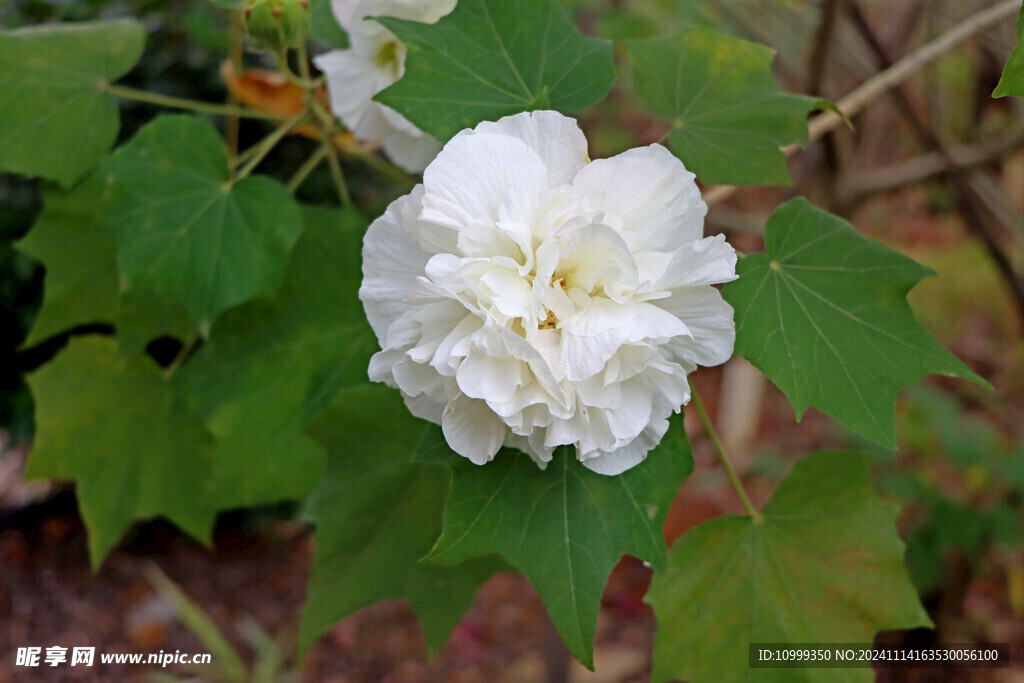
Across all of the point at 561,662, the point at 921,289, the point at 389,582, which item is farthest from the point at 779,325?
the point at 921,289

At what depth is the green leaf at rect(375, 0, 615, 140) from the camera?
71 cm

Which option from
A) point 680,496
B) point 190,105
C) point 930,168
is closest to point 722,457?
point 190,105

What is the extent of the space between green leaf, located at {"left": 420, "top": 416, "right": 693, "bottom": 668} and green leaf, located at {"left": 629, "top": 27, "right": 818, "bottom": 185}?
275 millimetres

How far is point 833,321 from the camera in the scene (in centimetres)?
71

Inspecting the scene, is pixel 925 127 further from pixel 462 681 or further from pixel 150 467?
pixel 462 681

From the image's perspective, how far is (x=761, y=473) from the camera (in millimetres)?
2441

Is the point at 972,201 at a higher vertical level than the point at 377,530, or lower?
lower

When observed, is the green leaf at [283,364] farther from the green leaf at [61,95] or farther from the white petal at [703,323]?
the white petal at [703,323]

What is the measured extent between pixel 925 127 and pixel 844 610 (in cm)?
135

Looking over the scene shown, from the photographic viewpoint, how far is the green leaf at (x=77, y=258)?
0.94 metres

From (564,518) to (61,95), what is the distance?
780mm

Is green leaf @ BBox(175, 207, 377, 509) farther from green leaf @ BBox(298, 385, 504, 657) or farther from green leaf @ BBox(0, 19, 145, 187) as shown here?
green leaf @ BBox(0, 19, 145, 187)

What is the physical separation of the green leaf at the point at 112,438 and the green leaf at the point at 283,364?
0.15 m

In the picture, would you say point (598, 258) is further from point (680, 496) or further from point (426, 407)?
point (680, 496)
